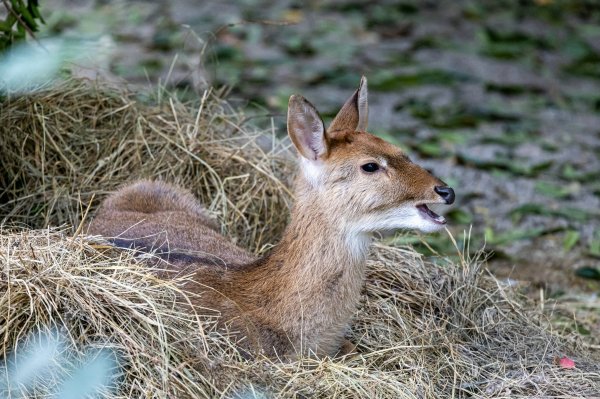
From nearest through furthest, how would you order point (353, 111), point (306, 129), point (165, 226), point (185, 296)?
point (185, 296), point (306, 129), point (353, 111), point (165, 226)

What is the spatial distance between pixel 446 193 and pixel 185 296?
47.6 inches

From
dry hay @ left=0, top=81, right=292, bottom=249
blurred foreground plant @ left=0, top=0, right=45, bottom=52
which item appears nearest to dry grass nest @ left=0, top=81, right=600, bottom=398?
dry hay @ left=0, top=81, right=292, bottom=249

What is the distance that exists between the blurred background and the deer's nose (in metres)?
1.55

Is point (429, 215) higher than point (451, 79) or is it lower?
higher

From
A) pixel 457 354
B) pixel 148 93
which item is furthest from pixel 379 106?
pixel 457 354

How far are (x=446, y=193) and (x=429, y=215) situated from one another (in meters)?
0.12

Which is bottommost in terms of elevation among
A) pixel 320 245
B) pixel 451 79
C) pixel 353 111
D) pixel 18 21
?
pixel 451 79

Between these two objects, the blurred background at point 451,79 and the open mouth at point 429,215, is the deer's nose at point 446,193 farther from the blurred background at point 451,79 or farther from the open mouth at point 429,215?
the blurred background at point 451,79

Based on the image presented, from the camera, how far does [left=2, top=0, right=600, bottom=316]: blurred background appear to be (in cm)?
789

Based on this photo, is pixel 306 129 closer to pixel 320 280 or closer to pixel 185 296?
pixel 320 280

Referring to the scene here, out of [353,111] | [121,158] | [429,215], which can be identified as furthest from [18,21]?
[429,215]

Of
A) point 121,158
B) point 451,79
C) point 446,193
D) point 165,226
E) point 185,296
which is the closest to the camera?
point 185,296

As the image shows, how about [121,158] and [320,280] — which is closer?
[320,280]

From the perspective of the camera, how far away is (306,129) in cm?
514
